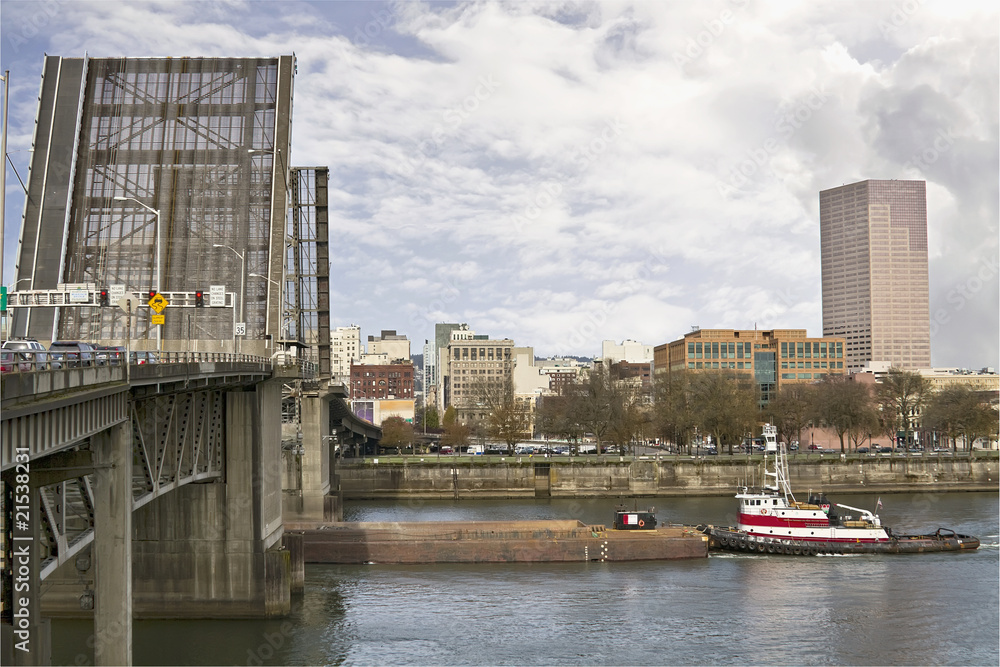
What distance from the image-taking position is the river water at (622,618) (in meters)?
24.6

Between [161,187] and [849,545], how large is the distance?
3239 cm

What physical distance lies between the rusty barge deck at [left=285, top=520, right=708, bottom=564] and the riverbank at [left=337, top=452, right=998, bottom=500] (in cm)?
2469

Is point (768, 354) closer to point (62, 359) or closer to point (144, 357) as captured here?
point (144, 357)

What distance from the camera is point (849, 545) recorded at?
39406 mm

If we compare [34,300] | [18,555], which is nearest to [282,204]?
[34,300]

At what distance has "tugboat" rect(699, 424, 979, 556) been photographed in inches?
1555

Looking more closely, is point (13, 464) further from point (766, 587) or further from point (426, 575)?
point (766, 587)

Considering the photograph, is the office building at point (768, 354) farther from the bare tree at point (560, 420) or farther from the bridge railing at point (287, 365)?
the bridge railing at point (287, 365)

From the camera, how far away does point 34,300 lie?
2800 centimetres

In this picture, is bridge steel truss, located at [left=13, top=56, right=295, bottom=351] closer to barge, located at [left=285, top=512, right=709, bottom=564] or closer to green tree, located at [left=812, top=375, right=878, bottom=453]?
barge, located at [left=285, top=512, right=709, bottom=564]

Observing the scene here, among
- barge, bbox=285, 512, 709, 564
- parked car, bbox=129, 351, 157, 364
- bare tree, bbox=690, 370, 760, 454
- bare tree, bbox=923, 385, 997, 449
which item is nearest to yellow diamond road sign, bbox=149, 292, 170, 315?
parked car, bbox=129, 351, 157, 364

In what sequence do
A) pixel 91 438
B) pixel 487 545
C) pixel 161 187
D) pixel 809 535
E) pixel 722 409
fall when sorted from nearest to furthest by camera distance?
pixel 91 438 < pixel 487 545 < pixel 809 535 < pixel 161 187 < pixel 722 409

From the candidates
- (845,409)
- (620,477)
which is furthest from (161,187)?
(845,409)

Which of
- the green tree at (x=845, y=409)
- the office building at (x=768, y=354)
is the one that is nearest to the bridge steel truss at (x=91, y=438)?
the green tree at (x=845, y=409)
